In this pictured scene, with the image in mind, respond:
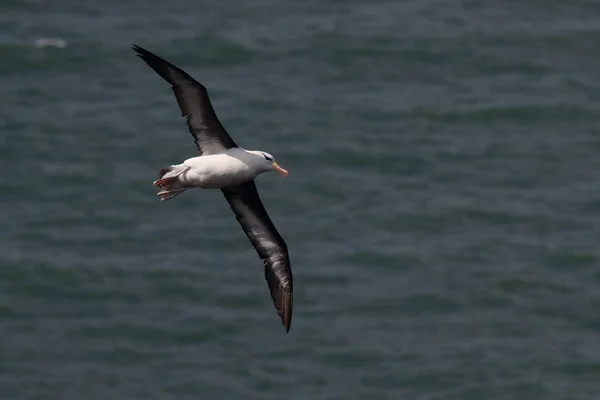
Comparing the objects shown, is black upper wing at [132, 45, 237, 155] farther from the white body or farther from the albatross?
the white body

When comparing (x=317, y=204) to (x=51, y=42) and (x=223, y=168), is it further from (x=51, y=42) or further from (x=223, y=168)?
(x=223, y=168)

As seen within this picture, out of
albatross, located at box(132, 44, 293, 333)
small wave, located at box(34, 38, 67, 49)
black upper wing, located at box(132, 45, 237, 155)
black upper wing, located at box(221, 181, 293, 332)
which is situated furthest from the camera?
small wave, located at box(34, 38, 67, 49)

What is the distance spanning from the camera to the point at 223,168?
1809 cm

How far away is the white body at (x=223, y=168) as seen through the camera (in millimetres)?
18000

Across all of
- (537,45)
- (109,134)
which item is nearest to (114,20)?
(109,134)

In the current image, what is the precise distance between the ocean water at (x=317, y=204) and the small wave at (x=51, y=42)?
134mm

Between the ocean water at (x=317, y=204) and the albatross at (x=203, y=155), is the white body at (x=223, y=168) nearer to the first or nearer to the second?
the albatross at (x=203, y=155)

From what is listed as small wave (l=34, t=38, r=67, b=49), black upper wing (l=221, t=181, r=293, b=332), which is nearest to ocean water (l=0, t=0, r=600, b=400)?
small wave (l=34, t=38, r=67, b=49)

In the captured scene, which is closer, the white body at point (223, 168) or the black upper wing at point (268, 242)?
the white body at point (223, 168)

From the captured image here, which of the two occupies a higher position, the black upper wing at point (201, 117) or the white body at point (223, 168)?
the black upper wing at point (201, 117)

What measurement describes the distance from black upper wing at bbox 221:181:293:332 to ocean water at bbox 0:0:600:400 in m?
11.1

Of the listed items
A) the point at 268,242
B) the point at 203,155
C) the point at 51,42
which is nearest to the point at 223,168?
the point at 203,155

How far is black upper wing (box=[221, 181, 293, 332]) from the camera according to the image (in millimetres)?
19875

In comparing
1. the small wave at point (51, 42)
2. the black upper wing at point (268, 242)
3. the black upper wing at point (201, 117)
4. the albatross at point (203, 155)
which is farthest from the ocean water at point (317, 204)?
the black upper wing at point (201, 117)
